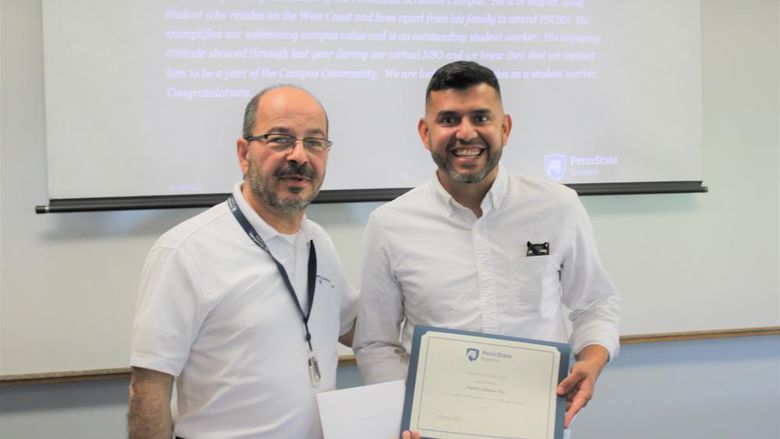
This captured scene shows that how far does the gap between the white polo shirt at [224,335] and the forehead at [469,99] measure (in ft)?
2.02

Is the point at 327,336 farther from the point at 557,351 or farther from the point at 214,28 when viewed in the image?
the point at 214,28

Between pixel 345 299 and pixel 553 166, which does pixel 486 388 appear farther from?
pixel 553 166

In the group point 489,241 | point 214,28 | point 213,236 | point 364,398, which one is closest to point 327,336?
point 364,398

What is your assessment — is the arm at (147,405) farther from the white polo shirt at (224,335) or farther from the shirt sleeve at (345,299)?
the shirt sleeve at (345,299)

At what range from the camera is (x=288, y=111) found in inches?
64.6

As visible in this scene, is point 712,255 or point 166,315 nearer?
point 166,315

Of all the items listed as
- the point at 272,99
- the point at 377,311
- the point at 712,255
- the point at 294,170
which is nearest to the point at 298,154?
the point at 294,170

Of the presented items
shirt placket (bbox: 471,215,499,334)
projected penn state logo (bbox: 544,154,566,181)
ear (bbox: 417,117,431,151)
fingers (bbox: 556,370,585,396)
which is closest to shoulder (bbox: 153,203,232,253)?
ear (bbox: 417,117,431,151)

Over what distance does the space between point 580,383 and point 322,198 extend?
1.42 m

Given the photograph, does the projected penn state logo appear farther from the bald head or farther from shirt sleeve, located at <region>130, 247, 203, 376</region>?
shirt sleeve, located at <region>130, 247, 203, 376</region>

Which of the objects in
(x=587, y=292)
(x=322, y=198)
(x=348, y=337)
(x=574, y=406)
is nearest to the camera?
(x=574, y=406)

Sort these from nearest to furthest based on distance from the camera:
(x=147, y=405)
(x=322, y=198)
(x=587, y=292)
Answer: (x=147, y=405), (x=587, y=292), (x=322, y=198)

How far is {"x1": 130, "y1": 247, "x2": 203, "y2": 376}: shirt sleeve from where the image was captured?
4.87ft

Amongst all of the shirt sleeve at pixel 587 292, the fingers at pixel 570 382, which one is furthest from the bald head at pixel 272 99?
the fingers at pixel 570 382
